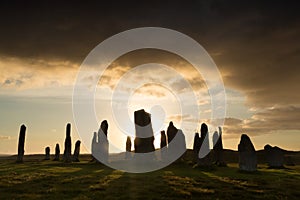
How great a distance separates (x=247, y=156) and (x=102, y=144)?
28399mm

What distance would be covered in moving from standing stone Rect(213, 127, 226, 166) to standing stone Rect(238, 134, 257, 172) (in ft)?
44.2

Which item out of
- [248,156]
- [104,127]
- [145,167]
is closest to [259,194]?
[248,156]

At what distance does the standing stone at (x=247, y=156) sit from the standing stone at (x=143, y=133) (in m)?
18.7

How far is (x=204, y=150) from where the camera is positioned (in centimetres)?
5494

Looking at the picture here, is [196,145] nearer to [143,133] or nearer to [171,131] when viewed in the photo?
[171,131]

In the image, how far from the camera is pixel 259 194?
92.2 ft

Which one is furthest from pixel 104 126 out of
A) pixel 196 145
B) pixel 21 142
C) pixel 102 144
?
pixel 196 145

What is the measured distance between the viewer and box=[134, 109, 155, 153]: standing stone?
200 ft

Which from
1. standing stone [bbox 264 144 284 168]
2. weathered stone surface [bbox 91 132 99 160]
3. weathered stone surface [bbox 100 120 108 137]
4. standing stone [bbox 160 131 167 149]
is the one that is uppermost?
weathered stone surface [bbox 100 120 108 137]

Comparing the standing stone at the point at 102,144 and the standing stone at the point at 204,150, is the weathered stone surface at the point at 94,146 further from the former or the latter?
the standing stone at the point at 204,150

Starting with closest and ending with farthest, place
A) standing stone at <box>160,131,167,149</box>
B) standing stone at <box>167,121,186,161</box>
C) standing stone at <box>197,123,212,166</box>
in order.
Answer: standing stone at <box>197,123,212,166</box> < standing stone at <box>167,121,186,161</box> < standing stone at <box>160,131,167,149</box>

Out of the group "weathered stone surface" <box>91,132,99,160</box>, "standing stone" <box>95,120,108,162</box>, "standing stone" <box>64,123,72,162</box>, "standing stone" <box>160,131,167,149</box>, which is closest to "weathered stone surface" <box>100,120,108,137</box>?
"standing stone" <box>95,120,108,162</box>

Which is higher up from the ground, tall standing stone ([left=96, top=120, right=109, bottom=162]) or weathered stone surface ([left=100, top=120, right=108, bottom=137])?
weathered stone surface ([left=100, top=120, right=108, bottom=137])

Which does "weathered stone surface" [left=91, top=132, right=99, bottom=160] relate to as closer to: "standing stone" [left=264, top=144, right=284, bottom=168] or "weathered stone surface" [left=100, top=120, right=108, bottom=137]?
"weathered stone surface" [left=100, top=120, right=108, bottom=137]
